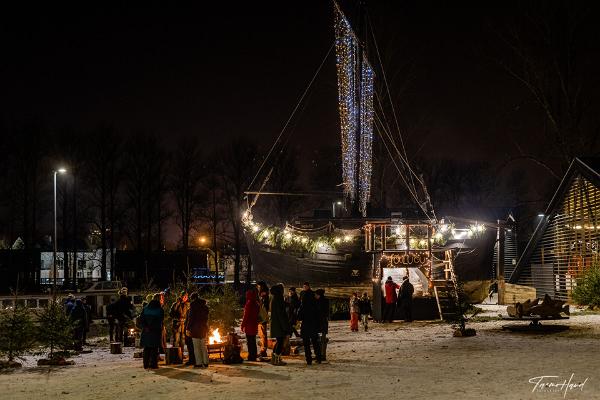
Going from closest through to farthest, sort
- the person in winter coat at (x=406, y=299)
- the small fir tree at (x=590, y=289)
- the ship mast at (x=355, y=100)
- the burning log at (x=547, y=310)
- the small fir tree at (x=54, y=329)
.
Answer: the small fir tree at (x=54, y=329) < the burning log at (x=547, y=310) < the person in winter coat at (x=406, y=299) < the small fir tree at (x=590, y=289) < the ship mast at (x=355, y=100)

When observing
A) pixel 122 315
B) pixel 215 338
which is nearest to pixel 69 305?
pixel 122 315

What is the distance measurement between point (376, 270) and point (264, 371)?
13.1m

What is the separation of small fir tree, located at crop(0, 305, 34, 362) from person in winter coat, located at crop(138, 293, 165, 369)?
→ 126 inches

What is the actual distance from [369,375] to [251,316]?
327cm

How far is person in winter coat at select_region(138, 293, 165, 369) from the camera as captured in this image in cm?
1312

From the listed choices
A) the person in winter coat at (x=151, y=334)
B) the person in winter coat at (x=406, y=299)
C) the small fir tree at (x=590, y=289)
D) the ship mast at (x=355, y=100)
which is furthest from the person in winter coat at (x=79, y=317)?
the small fir tree at (x=590, y=289)

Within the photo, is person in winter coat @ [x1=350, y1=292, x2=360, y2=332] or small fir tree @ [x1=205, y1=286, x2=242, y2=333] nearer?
small fir tree @ [x1=205, y1=286, x2=242, y2=333]

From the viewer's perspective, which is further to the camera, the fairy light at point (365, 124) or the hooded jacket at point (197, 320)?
the fairy light at point (365, 124)

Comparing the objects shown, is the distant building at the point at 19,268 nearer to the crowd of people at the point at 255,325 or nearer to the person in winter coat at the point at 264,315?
the person in winter coat at the point at 264,315

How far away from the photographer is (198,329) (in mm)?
12922

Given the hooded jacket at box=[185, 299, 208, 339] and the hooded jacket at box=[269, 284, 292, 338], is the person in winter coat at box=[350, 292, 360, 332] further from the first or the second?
the hooded jacket at box=[185, 299, 208, 339]

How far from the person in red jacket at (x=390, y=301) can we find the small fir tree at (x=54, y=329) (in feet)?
34.9

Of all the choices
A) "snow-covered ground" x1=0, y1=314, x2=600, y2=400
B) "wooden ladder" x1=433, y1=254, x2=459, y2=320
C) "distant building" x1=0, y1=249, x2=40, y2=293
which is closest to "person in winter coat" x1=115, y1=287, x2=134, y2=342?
"snow-covered ground" x1=0, y1=314, x2=600, y2=400

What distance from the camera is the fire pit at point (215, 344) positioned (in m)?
13.9
